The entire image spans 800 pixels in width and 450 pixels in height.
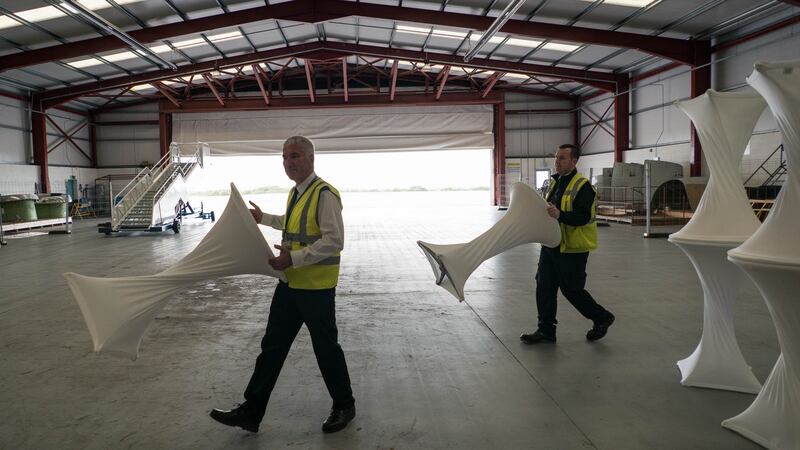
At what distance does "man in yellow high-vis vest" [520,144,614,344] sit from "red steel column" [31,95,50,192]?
2698cm

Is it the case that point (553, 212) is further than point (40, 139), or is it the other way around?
point (40, 139)

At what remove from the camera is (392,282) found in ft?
28.6

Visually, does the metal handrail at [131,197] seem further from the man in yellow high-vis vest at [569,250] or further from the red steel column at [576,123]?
the red steel column at [576,123]

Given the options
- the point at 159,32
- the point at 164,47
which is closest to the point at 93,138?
the point at 164,47

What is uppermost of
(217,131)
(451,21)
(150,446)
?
(451,21)

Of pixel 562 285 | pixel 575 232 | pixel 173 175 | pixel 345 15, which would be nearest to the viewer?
pixel 575 232

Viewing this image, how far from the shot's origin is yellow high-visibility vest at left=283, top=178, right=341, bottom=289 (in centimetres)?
329

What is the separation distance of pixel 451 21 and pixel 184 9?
8.59 meters

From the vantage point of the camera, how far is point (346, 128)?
2834cm

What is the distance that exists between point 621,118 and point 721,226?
73.8 feet

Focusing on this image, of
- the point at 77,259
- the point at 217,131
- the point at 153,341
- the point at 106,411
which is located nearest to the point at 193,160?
the point at 217,131

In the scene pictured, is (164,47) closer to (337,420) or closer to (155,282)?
(155,282)

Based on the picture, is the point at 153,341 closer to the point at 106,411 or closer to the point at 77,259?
the point at 106,411

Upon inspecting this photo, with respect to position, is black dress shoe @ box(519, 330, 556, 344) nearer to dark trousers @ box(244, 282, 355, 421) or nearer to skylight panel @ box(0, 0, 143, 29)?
dark trousers @ box(244, 282, 355, 421)
